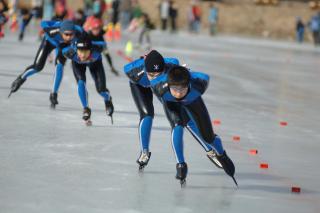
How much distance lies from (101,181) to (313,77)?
1263 centimetres

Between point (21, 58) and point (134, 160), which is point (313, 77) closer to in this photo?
point (21, 58)

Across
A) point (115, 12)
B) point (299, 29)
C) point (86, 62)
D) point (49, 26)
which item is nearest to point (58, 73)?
point (49, 26)

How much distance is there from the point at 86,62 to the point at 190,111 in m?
2.97

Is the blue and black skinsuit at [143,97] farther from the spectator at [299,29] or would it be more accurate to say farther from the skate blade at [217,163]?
the spectator at [299,29]

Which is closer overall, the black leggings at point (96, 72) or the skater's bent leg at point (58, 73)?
the black leggings at point (96, 72)

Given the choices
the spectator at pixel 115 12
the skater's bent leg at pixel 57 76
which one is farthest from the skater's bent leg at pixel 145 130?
the spectator at pixel 115 12

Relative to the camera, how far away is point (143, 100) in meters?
6.57

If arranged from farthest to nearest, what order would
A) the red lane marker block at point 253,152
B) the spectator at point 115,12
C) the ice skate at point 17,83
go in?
the spectator at point 115,12, the ice skate at point 17,83, the red lane marker block at point 253,152

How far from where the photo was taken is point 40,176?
19.4 ft

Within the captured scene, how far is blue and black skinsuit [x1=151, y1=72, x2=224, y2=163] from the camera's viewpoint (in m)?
5.75

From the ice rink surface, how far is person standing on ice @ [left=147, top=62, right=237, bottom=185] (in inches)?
8.8

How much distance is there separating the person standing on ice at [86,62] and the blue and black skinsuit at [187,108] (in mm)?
2566

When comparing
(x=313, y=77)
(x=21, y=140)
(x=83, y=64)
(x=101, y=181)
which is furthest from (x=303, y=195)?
(x=313, y=77)

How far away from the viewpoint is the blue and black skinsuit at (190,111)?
5.75 meters
